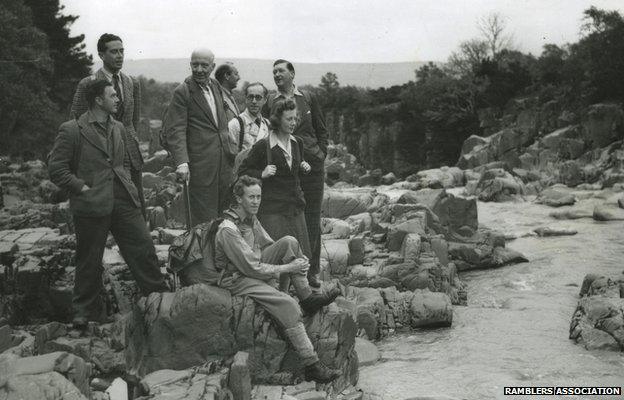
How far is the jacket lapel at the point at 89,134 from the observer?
491cm

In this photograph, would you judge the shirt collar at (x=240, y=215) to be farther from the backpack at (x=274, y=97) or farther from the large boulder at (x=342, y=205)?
the large boulder at (x=342, y=205)

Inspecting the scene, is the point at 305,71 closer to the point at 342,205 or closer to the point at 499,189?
the point at 499,189

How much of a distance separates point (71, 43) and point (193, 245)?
116ft

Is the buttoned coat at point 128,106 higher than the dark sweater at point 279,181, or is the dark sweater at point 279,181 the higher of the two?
the buttoned coat at point 128,106

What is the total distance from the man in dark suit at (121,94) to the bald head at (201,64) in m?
0.53

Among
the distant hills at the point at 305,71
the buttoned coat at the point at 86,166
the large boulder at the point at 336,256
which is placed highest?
the distant hills at the point at 305,71

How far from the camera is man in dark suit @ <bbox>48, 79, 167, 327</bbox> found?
485 centimetres

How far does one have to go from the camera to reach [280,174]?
17.2 feet

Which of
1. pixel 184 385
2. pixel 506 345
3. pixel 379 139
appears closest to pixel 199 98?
pixel 184 385

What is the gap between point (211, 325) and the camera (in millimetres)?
4562

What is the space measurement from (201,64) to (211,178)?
0.92m

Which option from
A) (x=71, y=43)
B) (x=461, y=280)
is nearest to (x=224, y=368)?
(x=461, y=280)

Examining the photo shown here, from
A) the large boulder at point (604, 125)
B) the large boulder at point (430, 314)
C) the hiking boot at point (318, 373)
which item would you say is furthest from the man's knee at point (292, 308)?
the large boulder at point (604, 125)

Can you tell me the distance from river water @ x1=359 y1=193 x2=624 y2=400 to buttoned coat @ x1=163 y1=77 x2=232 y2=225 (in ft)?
6.77
